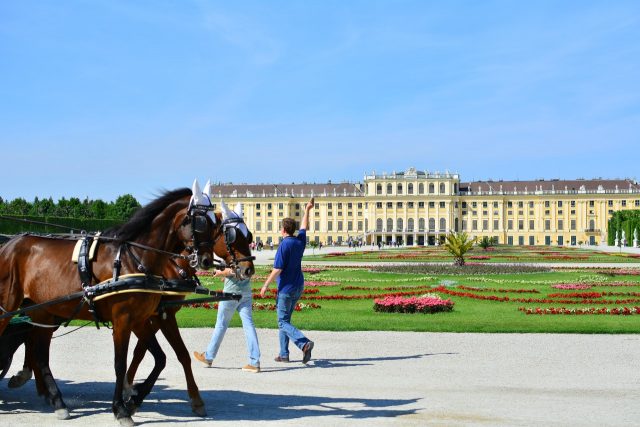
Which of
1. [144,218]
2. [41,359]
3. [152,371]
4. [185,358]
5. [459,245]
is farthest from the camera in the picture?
[459,245]

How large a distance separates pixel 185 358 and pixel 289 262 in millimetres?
2126

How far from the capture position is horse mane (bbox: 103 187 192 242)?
17.7 ft

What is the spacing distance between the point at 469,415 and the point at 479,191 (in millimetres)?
99922

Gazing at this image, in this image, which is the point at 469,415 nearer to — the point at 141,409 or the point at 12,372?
the point at 141,409

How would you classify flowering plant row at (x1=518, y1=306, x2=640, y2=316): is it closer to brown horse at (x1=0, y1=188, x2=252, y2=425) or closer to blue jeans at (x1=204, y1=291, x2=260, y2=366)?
blue jeans at (x1=204, y1=291, x2=260, y2=366)

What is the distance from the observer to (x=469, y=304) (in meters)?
13.9

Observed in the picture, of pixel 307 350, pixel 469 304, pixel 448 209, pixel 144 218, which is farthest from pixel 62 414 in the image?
pixel 448 209

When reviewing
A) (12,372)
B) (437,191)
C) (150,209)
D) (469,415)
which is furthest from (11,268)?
(437,191)

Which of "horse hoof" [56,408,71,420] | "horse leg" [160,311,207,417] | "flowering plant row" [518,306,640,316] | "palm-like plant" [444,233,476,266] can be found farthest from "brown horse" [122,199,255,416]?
"palm-like plant" [444,233,476,266]

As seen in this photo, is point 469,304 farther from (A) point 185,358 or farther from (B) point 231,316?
(A) point 185,358

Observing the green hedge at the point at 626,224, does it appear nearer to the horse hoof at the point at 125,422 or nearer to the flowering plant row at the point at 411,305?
the flowering plant row at the point at 411,305

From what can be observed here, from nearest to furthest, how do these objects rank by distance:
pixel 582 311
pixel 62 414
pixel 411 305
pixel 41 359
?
pixel 62 414, pixel 41 359, pixel 411 305, pixel 582 311

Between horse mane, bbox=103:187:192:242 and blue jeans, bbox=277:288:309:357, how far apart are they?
2314 millimetres

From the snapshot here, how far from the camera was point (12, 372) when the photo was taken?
23.0 feet
